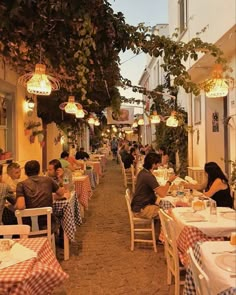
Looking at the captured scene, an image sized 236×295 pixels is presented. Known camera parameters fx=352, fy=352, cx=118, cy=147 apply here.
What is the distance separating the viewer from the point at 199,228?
3.38m

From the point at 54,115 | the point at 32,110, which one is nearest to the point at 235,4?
the point at 32,110

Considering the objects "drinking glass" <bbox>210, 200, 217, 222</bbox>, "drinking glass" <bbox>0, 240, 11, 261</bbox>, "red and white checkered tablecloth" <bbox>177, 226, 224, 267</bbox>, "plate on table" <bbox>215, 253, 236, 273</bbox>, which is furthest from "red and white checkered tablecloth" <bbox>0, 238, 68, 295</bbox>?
"drinking glass" <bbox>210, 200, 217, 222</bbox>

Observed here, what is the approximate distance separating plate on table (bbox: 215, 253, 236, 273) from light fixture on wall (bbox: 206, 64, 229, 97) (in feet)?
7.15

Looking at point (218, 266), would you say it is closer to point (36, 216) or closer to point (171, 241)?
point (171, 241)

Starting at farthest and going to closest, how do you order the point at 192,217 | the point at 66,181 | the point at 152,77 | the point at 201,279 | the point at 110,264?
the point at 152,77 < the point at 66,181 < the point at 110,264 < the point at 192,217 < the point at 201,279

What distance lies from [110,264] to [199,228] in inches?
66.4

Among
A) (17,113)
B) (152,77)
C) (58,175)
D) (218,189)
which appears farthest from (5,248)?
(152,77)

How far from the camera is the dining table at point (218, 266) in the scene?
6.80 ft

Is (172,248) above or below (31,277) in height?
below

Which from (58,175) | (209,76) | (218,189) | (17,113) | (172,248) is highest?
(209,76)

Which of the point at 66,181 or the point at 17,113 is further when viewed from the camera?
the point at 17,113

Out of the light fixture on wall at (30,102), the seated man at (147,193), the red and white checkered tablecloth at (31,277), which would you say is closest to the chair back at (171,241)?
the red and white checkered tablecloth at (31,277)

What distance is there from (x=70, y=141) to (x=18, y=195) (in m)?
10.8

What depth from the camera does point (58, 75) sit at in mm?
5875
